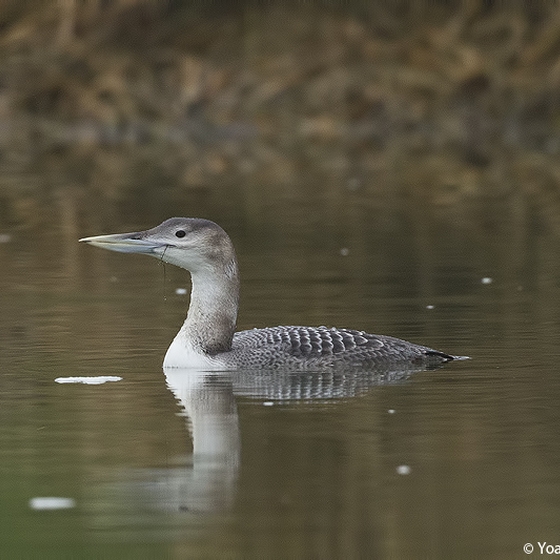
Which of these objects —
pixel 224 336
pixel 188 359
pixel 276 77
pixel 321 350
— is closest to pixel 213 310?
pixel 224 336

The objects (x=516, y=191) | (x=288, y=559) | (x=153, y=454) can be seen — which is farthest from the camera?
(x=516, y=191)

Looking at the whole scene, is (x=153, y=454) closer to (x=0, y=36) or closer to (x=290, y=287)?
(x=290, y=287)

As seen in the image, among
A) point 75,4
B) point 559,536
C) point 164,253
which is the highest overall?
point 75,4

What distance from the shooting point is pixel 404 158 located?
90.5ft

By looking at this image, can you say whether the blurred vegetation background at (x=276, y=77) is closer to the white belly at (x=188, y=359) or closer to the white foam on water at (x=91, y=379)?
the white belly at (x=188, y=359)

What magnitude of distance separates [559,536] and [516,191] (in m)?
15.8

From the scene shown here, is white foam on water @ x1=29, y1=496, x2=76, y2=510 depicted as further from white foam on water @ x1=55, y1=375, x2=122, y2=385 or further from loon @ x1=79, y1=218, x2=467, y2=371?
loon @ x1=79, y1=218, x2=467, y2=371

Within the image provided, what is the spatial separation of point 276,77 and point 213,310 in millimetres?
23062

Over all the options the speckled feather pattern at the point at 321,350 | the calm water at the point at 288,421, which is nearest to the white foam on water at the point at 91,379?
the calm water at the point at 288,421

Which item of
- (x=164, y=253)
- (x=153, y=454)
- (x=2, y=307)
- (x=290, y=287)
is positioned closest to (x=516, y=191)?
(x=290, y=287)

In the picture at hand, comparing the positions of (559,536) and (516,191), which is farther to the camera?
(516,191)

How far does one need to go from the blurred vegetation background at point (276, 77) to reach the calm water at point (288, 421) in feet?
51.2

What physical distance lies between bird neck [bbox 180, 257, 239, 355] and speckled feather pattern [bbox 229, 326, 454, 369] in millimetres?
107

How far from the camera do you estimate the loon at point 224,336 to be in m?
9.90
